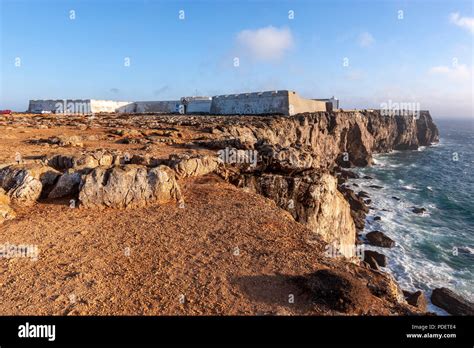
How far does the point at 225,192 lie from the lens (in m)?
15.1

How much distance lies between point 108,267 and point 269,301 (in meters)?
4.69

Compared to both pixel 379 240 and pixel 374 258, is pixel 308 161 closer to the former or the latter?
pixel 374 258

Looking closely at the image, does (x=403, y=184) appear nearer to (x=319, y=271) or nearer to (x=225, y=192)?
(x=225, y=192)

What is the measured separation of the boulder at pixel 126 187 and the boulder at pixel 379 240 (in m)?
22.6

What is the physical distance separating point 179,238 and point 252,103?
53.1 metres

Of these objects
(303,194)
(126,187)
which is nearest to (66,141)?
(126,187)

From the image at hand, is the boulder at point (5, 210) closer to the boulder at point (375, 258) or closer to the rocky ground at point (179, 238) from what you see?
the rocky ground at point (179, 238)

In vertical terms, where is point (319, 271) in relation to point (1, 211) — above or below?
below

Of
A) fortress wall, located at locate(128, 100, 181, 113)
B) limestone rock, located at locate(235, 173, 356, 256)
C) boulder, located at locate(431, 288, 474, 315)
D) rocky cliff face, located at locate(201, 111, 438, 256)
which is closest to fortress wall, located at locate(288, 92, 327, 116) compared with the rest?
rocky cliff face, located at locate(201, 111, 438, 256)

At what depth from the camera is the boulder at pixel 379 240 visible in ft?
93.3

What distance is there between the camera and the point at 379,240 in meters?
28.8

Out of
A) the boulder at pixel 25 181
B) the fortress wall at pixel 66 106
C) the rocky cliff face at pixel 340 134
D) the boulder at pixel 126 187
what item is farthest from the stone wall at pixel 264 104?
the boulder at pixel 25 181

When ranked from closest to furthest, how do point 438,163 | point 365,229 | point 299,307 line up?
point 299,307 < point 365,229 < point 438,163
